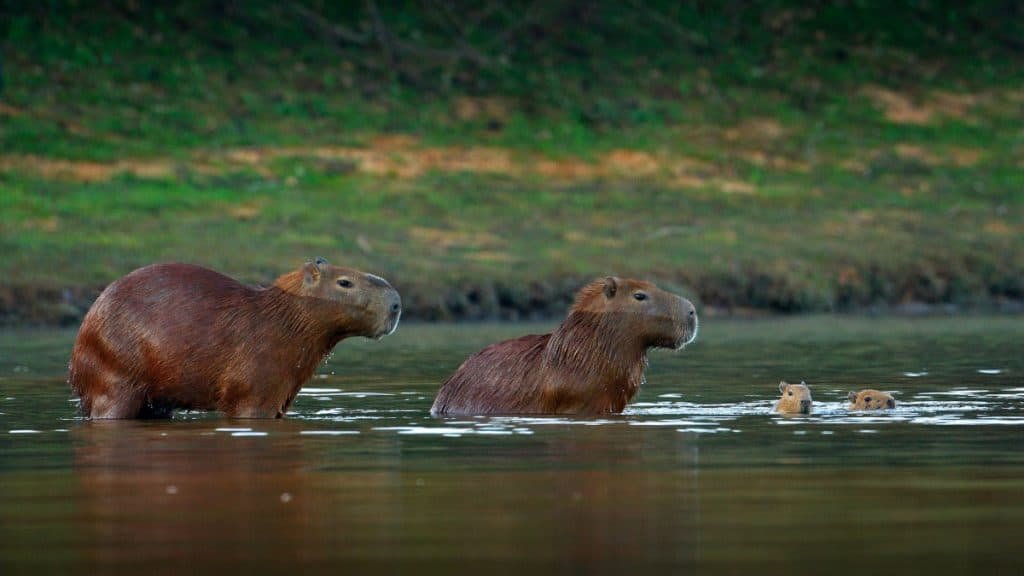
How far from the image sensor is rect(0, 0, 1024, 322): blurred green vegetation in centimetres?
3616

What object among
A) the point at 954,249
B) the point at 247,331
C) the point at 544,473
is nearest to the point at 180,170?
the point at 954,249

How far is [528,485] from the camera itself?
38.8ft

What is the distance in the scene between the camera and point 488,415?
53.4 feet

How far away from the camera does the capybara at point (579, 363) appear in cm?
1641

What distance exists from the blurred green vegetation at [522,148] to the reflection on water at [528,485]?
1636 centimetres

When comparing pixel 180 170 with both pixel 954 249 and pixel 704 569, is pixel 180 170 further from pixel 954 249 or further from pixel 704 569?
pixel 704 569

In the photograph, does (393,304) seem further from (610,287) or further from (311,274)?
(610,287)

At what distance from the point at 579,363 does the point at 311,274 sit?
1.97 m

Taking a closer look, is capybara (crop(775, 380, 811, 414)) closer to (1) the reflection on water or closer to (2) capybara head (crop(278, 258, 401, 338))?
(1) the reflection on water

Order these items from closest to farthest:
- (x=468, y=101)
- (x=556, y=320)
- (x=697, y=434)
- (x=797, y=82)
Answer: (x=697, y=434)
(x=556, y=320)
(x=468, y=101)
(x=797, y=82)

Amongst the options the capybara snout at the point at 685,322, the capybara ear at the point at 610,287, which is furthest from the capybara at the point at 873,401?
the capybara ear at the point at 610,287

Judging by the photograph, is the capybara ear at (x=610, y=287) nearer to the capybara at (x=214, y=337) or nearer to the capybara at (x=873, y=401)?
the capybara at (x=214, y=337)

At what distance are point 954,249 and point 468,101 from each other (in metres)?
12.7

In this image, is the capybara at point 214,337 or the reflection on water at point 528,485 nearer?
the reflection on water at point 528,485
